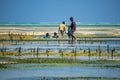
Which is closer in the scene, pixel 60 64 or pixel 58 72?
pixel 58 72

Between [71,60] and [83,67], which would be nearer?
[83,67]

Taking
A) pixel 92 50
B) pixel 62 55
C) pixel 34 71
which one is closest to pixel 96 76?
pixel 34 71

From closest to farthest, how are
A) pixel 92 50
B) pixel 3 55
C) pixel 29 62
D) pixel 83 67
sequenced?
pixel 83 67 → pixel 29 62 → pixel 3 55 → pixel 92 50

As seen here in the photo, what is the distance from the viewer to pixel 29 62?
3006 centimetres

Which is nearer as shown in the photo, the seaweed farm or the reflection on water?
the reflection on water

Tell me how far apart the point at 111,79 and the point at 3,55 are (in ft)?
43.3

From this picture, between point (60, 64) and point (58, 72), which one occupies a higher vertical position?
point (58, 72)

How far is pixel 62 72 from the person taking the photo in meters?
25.5

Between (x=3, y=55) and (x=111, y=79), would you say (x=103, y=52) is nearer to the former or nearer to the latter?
(x=3, y=55)

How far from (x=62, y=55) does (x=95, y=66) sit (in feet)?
22.7

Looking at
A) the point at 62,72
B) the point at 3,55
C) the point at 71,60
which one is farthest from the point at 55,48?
the point at 62,72

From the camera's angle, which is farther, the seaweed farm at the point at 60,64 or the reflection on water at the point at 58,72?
the seaweed farm at the point at 60,64

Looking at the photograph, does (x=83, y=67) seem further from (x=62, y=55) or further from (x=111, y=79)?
(x=62, y=55)

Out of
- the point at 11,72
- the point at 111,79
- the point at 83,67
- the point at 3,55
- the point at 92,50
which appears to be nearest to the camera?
the point at 111,79
